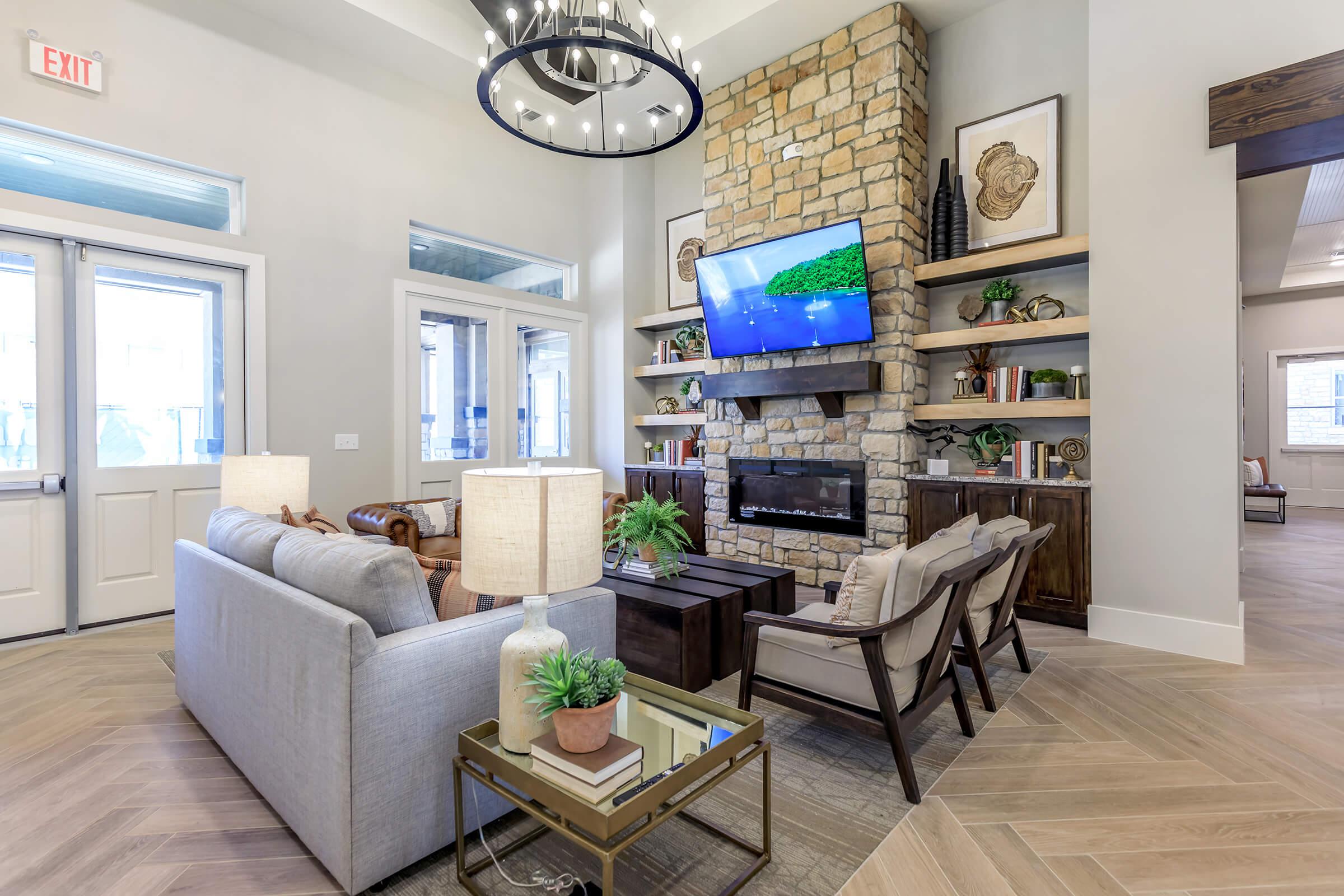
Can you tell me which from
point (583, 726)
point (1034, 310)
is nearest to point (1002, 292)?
point (1034, 310)

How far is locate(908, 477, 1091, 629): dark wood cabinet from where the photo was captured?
359 centimetres

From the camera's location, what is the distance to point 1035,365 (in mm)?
4180

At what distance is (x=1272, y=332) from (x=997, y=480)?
29.3 ft

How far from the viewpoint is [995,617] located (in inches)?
107

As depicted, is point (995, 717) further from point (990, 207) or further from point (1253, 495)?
point (1253, 495)

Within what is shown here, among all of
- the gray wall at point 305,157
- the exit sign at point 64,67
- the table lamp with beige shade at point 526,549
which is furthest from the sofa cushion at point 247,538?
the exit sign at point 64,67

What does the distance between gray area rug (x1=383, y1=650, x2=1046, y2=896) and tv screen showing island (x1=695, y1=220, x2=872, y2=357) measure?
9.41 ft

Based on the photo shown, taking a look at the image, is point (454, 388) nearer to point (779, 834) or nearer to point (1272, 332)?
point (779, 834)

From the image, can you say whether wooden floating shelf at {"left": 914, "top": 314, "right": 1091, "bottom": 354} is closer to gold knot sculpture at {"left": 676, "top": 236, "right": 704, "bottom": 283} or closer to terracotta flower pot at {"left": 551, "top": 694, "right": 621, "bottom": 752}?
gold knot sculpture at {"left": 676, "top": 236, "right": 704, "bottom": 283}

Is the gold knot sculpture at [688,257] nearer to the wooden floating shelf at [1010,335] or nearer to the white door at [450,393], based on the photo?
the white door at [450,393]

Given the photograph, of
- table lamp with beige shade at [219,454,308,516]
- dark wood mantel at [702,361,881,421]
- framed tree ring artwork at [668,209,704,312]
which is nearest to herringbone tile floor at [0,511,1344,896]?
table lamp with beige shade at [219,454,308,516]

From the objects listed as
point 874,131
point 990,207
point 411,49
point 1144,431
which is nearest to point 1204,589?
point 1144,431

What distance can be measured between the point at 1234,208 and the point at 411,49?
5.23m

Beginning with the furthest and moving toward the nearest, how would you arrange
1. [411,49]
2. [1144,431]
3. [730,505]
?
[730,505]
[411,49]
[1144,431]
